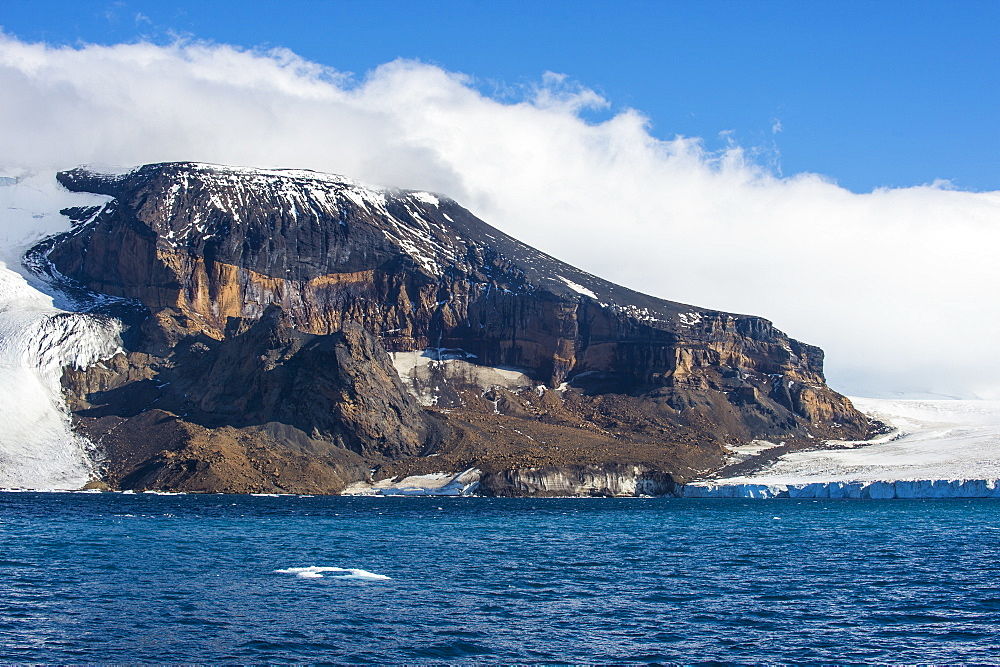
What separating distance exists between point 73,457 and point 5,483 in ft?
34.2

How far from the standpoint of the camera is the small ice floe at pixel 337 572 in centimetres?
5738

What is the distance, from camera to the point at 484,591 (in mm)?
53969

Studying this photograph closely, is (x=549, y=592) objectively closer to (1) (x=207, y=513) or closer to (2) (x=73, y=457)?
(1) (x=207, y=513)

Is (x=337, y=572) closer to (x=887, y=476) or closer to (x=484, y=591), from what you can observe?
(x=484, y=591)

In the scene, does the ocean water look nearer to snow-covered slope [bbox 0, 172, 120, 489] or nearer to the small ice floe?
the small ice floe

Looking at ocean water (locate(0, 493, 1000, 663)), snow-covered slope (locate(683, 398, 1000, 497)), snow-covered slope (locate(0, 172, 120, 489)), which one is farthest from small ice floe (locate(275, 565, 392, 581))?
snow-covered slope (locate(683, 398, 1000, 497))

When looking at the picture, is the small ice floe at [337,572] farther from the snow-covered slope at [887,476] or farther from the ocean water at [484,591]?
the snow-covered slope at [887,476]

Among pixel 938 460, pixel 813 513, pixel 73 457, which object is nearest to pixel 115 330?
pixel 73 457

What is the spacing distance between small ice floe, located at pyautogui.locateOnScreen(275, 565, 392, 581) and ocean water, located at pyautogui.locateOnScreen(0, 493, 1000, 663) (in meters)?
0.18

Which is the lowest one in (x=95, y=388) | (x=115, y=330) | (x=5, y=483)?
(x=5, y=483)

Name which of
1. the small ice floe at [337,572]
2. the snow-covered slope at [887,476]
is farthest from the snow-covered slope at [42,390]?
the snow-covered slope at [887,476]

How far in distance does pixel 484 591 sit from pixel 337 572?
1013 cm

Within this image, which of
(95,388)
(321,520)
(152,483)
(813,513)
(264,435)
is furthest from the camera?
(95,388)

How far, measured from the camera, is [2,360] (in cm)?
17438
